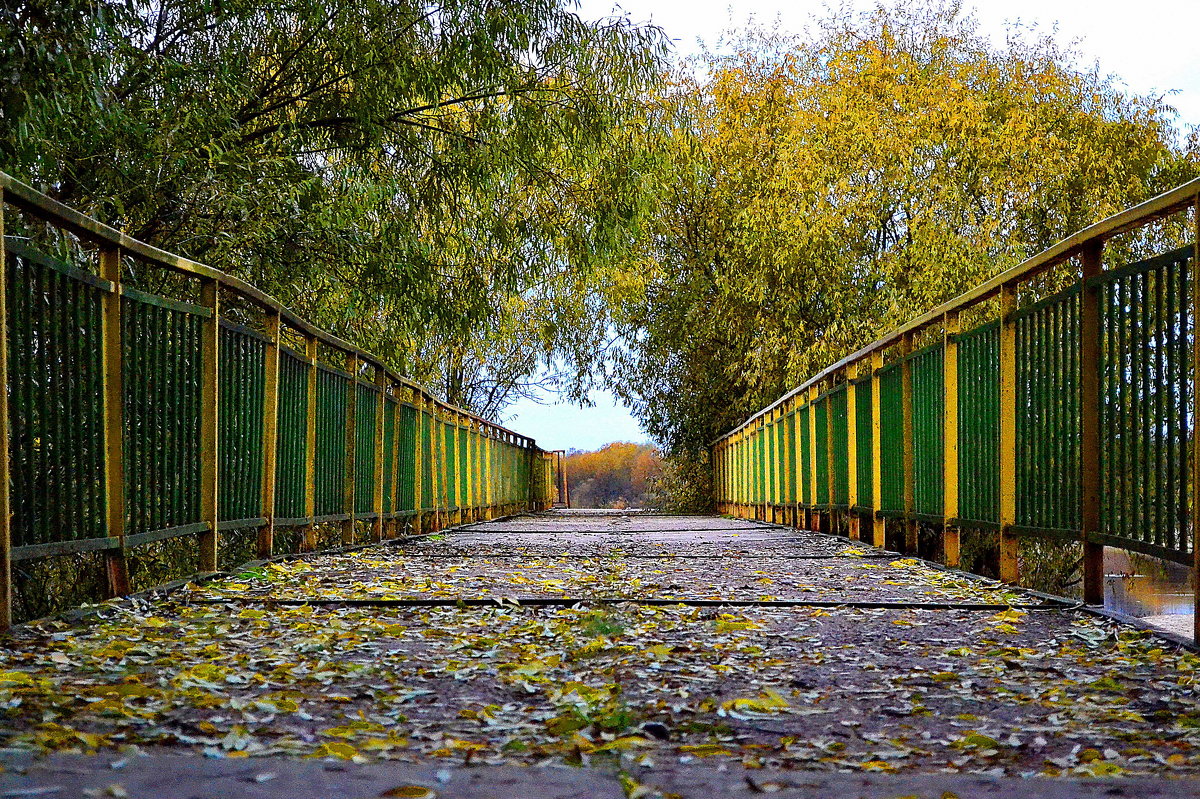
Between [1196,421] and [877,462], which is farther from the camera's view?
[877,462]

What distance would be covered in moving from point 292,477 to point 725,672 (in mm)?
3993

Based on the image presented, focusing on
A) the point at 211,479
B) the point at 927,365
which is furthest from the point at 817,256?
the point at 211,479

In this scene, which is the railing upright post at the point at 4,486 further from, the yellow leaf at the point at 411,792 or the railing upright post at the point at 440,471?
the railing upright post at the point at 440,471

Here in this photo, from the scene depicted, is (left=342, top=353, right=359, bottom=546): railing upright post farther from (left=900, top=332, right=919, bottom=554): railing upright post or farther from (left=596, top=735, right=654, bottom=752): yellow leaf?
(left=596, top=735, right=654, bottom=752): yellow leaf

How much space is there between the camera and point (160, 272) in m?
8.91

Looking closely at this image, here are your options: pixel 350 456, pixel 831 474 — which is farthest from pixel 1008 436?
pixel 831 474

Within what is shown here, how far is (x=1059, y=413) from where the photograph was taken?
4.46 metres

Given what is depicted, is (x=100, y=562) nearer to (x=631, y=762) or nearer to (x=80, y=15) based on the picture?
(x=631, y=762)

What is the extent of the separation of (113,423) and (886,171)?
15888 mm

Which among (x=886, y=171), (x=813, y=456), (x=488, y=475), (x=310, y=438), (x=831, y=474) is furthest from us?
(x=886, y=171)

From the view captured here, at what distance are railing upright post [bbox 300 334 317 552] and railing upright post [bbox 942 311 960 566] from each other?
3.23 meters

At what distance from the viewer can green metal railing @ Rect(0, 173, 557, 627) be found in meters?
3.55

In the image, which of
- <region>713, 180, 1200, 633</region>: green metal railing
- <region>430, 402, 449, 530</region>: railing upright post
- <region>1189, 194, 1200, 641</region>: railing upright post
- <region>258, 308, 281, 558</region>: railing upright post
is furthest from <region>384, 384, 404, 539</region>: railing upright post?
<region>1189, 194, 1200, 641</region>: railing upright post

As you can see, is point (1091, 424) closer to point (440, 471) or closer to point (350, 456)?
point (350, 456)
